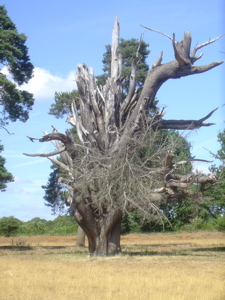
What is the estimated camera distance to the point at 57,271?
15.4 meters

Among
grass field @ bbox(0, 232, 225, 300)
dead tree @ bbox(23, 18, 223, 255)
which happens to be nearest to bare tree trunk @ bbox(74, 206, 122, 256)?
dead tree @ bbox(23, 18, 223, 255)

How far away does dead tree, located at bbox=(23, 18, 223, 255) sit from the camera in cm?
2111

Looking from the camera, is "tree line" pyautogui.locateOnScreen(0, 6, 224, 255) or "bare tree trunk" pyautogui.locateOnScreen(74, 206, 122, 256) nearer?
"tree line" pyautogui.locateOnScreen(0, 6, 224, 255)

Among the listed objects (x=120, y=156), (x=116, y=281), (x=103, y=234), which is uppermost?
(x=120, y=156)

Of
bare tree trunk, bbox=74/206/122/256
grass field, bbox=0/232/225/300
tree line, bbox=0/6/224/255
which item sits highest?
tree line, bbox=0/6/224/255

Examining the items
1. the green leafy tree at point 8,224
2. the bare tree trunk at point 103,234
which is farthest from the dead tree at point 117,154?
the green leafy tree at point 8,224

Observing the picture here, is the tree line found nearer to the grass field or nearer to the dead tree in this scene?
the dead tree

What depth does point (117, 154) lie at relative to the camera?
70.0 feet

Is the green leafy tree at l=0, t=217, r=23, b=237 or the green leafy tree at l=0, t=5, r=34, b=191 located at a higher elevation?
the green leafy tree at l=0, t=5, r=34, b=191

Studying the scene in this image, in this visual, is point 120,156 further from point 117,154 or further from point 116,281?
point 116,281

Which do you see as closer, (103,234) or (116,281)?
(116,281)

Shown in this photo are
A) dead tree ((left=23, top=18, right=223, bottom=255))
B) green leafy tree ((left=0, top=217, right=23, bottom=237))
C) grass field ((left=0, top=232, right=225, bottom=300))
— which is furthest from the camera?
green leafy tree ((left=0, top=217, right=23, bottom=237))

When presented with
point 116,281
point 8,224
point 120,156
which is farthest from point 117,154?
point 8,224

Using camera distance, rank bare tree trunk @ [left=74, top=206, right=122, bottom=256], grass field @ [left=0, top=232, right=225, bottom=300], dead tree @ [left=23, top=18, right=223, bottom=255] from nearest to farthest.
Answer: grass field @ [left=0, top=232, right=225, bottom=300]
dead tree @ [left=23, top=18, right=223, bottom=255]
bare tree trunk @ [left=74, top=206, right=122, bottom=256]
